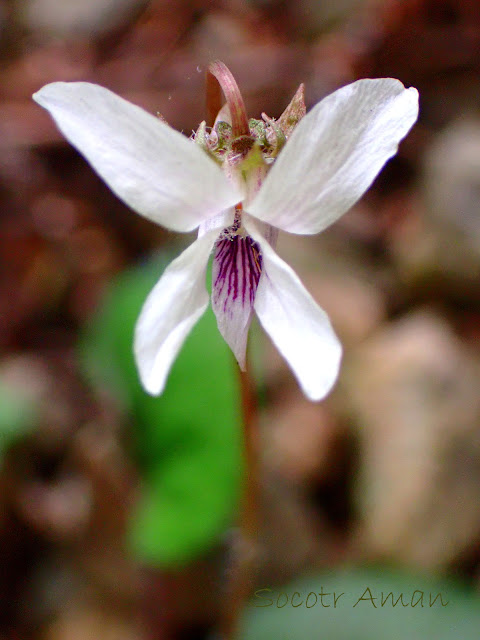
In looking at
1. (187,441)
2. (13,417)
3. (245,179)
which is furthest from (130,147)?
(13,417)

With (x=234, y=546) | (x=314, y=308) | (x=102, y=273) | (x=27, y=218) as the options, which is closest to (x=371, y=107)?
(x=314, y=308)

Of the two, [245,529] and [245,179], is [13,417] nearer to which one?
[245,529]

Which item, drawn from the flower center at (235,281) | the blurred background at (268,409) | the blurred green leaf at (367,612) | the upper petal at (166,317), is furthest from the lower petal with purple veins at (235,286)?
the blurred green leaf at (367,612)

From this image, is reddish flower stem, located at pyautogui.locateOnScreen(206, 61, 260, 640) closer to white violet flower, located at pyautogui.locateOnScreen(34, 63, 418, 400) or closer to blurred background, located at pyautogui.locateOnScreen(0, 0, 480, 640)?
white violet flower, located at pyautogui.locateOnScreen(34, 63, 418, 400)

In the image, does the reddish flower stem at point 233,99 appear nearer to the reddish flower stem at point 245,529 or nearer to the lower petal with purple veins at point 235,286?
the lower petal with purple veins at point 235,286

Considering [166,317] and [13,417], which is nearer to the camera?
[166,317]

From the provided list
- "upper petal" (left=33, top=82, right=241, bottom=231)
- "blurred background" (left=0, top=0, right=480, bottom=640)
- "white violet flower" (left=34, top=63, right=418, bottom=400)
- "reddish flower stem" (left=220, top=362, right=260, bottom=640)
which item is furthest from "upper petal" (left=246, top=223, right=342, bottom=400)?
"blurred background" (left=0, top=0, right=480, bottom=640)
